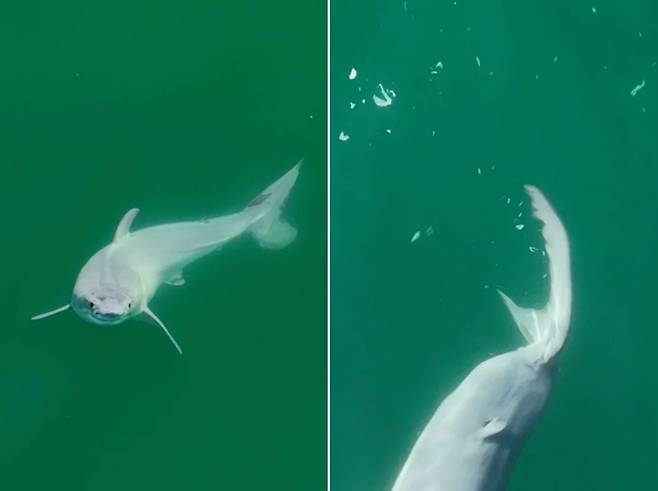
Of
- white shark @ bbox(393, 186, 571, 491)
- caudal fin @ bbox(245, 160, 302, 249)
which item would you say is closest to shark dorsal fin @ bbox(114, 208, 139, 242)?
caudal fin @ bbox(245, 160, 302, 249)

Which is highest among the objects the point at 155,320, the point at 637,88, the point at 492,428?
the point at 155,320

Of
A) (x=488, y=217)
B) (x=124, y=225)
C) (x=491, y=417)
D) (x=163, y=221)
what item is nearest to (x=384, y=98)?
(x=488, y=217)

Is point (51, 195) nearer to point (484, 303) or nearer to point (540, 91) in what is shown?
point (484, 303)

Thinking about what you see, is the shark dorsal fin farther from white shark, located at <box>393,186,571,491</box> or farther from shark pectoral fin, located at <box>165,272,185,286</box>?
white shark, located at <box>393,186,571,491</box>

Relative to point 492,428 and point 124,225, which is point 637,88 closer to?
point 492,428

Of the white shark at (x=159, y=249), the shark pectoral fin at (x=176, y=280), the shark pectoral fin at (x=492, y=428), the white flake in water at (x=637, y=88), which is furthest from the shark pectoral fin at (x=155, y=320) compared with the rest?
the white flake in water at (x=637, y=88)

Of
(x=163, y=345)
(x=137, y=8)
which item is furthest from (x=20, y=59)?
(x=163, y=345)
